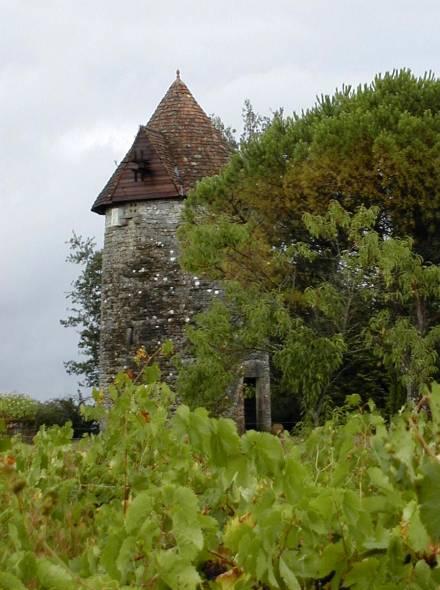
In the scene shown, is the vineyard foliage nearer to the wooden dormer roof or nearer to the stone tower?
the stone tower

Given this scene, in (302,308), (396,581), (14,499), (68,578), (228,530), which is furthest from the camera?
(302,308)

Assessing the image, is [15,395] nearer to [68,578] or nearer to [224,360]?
[224,360]

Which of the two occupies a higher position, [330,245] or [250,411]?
[330,245]

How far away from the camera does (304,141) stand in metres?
22.0

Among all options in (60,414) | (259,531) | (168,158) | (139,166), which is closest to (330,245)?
(168,158)

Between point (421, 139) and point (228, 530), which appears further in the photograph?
point (421, 139)

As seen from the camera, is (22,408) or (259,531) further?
(22,408)

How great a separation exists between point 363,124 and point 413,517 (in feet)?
63.1

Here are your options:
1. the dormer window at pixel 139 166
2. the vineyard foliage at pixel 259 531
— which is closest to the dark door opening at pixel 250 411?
the dormer window at pixel 139 166

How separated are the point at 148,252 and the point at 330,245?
786cm

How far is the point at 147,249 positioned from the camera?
1102 inches

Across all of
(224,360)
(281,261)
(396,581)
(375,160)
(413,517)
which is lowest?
(396,581)

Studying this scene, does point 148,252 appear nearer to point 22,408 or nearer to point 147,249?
point 147,249

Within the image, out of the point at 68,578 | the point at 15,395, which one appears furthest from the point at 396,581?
the point at 15,395
